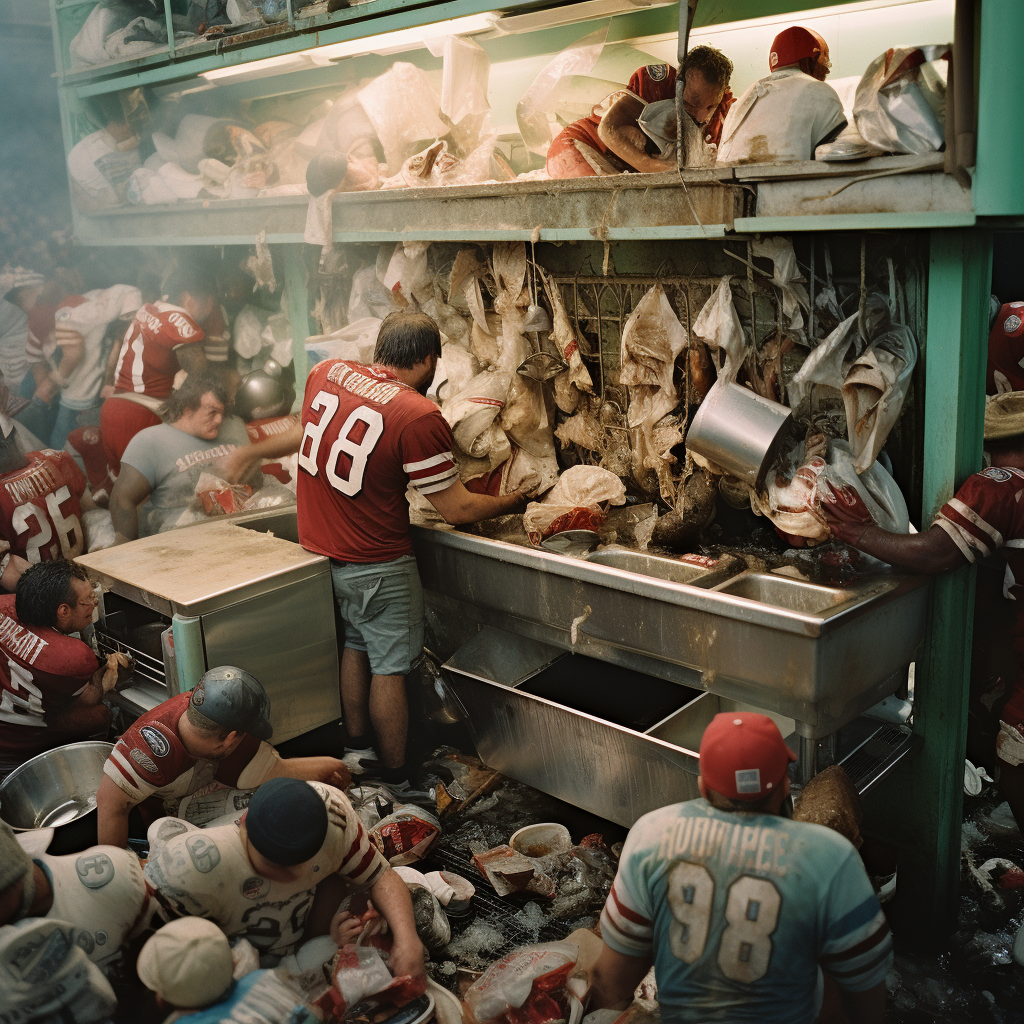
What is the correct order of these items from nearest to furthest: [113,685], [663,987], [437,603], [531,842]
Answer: [663,987], [531,842], [113,685], [437,603]

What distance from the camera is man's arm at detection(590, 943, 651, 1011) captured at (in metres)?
1.98

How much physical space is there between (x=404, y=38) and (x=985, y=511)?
3.00 m

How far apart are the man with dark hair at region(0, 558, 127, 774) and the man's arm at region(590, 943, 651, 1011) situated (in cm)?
228

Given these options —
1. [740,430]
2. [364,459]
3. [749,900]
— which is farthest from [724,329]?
[749,900]


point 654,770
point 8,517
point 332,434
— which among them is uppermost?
point 332,434

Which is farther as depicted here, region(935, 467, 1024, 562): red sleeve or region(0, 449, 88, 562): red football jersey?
region(0, 449, 88, 562): red football jersey

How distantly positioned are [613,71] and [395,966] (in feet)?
10.8

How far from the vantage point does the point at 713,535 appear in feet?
11.3

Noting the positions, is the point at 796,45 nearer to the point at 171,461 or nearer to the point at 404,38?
the point at 404,38

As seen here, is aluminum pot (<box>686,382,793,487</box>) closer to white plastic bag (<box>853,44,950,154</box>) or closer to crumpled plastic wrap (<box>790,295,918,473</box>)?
crumpled plastic wrap (<box>790,295,918,473</box>)

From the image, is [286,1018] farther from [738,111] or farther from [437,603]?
[738,111]

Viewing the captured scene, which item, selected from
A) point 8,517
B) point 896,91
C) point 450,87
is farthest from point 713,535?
point 8,517

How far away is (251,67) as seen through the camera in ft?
15.4

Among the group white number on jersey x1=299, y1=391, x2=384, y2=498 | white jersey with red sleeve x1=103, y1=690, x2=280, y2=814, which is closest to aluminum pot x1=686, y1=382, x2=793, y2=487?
white number on jersey x1=299, y1=391, x2=384, y2=498
